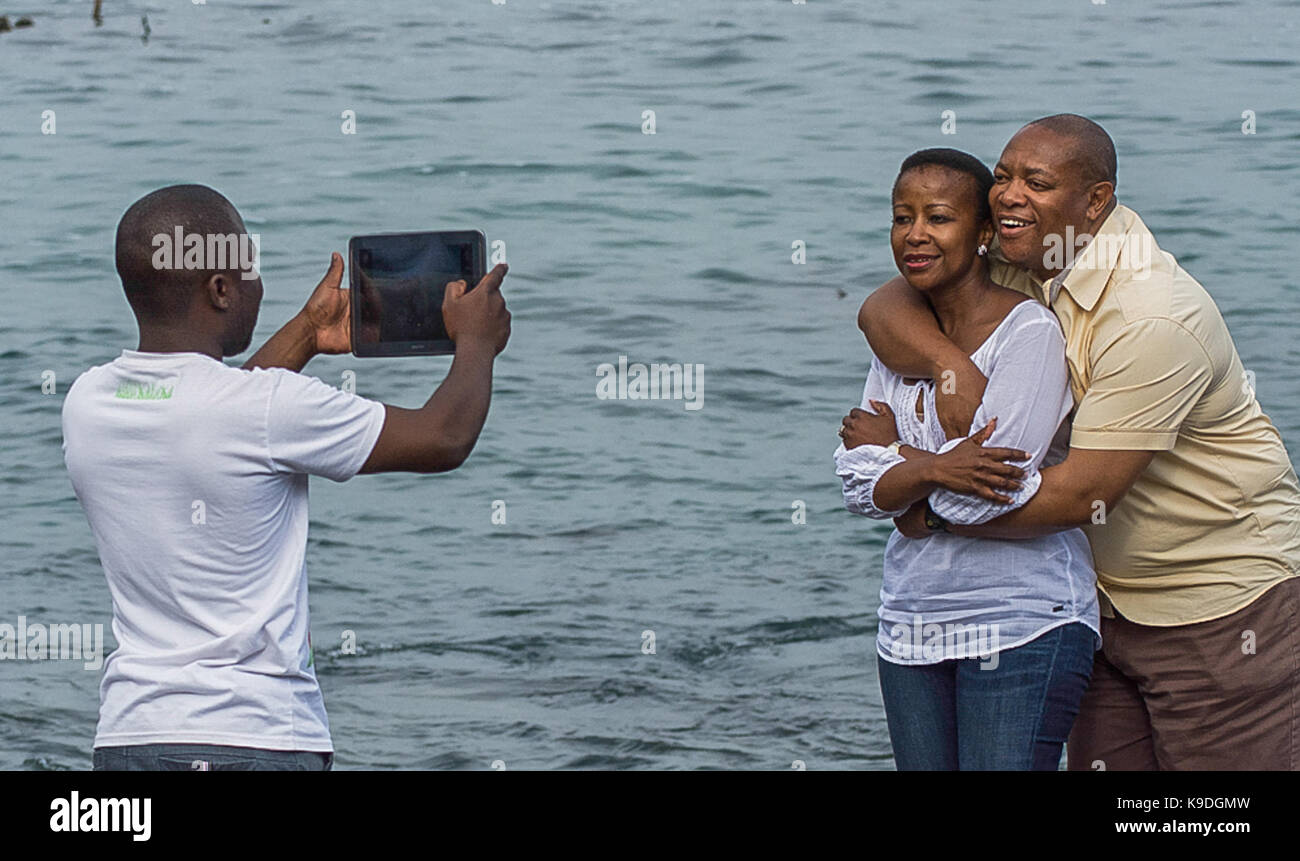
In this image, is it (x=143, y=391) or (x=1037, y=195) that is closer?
(x=143, y=391)

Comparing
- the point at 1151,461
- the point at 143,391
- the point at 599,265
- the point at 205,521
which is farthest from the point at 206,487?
the point at 599,265

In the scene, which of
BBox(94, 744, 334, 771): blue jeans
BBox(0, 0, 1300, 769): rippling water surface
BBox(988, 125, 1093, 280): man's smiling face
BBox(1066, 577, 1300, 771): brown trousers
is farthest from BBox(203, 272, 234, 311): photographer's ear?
BBox(0, 0, 1300, 769): rippling water surface

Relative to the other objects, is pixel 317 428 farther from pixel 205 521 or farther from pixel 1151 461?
pixel 1151 461

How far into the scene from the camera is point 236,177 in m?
12.5

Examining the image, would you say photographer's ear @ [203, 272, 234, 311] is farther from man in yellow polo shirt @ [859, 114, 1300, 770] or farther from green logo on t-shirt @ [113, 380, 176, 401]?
man in yellow polo shirt @ [859, 114, 1300, 770]

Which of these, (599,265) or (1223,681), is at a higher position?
(599,265)

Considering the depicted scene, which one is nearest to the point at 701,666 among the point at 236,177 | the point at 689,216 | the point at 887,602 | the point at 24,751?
the point at 24,751

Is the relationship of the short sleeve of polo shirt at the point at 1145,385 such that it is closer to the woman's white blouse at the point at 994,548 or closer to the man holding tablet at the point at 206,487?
the woman's white blouse at the point at 994,548

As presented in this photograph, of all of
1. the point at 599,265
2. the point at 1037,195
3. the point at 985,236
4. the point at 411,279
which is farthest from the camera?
the point at 599,265

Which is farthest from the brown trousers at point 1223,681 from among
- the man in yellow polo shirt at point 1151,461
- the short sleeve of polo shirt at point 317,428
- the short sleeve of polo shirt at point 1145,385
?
the short sleeve of polo shirt at point 317,428

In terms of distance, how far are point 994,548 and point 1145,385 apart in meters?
0.35

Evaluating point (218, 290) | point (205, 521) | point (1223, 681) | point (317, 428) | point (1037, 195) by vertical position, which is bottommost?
point (1223, 681)

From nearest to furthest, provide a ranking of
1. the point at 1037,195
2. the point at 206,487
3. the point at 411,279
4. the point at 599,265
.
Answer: the point at 206,487 < the point at 411,279 < the point at 1037,195 < the point at 599,265

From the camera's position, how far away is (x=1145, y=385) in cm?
274
